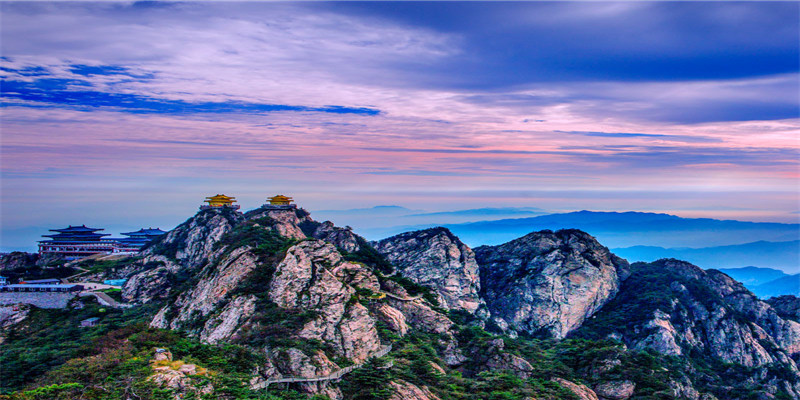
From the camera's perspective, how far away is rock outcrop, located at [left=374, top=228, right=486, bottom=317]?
307 feet

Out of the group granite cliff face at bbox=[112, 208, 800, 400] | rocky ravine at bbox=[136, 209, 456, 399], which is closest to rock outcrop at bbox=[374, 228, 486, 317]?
granite cliff face at bbox=[112, 208, 800, 400]

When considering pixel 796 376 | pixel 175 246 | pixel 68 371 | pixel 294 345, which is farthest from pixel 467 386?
pixel 175 246

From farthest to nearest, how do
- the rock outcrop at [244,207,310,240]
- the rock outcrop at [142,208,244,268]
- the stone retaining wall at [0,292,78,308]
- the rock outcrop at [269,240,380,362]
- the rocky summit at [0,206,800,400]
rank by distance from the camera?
the rock outcrop at [142,208,244,268] < the rock outcrop at [244,207,310,240] < the stone retaining wall at [0,292,78,308] < the rock outcrop at [269,240,380,362] < the rocky summit at [0,206,800,400]

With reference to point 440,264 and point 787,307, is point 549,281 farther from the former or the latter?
point 787,307

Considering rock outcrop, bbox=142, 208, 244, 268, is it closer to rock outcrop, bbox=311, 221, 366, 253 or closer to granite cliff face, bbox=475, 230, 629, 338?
rock outcrop, bbox=311, 221, 366, 253

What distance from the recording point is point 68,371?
3494 centimetres

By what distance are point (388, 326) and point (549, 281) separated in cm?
4994

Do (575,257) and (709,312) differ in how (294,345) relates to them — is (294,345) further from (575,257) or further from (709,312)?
(709,312)

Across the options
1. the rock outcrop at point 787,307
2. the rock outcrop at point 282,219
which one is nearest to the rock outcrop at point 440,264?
the rock outcrop at point 282,219

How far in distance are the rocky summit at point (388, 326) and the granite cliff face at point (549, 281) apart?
0.32 meters

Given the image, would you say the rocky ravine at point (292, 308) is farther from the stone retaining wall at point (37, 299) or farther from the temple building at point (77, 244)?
the temple building at point (77, 244)

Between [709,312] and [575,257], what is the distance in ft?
82.9

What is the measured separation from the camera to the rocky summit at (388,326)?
41562mm

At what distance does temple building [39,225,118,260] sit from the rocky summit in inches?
530
